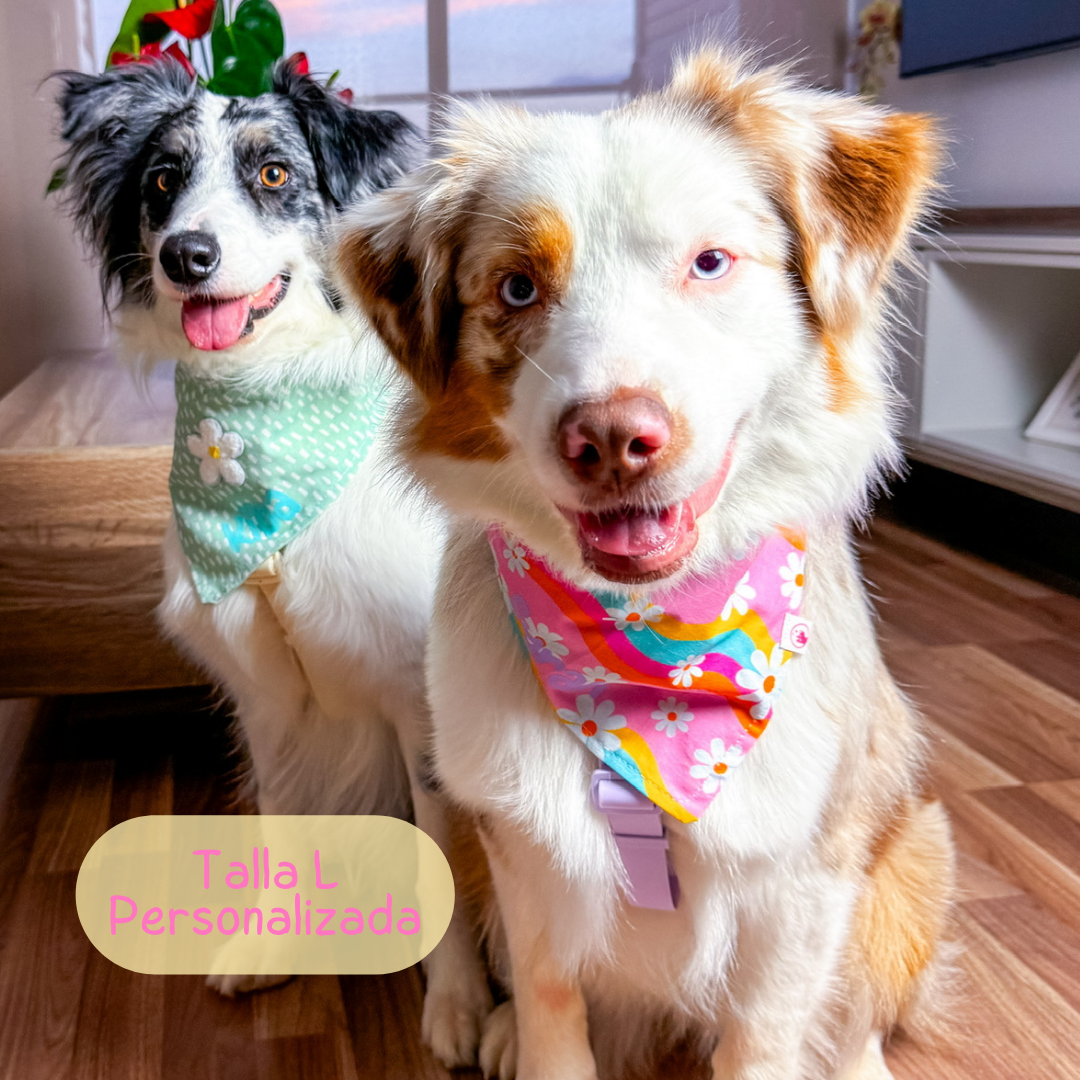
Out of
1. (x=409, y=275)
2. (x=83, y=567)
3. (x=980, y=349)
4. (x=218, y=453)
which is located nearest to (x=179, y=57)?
(x=218, y=453)

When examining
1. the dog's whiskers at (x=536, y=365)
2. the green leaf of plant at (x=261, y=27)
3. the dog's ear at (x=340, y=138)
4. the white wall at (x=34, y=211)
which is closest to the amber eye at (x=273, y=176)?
the dog's ear at (x=340, y=138)

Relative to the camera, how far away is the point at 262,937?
5.26ft

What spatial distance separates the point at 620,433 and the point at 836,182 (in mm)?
365

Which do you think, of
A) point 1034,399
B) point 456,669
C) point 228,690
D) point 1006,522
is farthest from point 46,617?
point 1034,399

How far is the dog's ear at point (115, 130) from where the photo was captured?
1.45 m

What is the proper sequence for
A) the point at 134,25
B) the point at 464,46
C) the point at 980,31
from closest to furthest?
the point at 134,25, the point at 980,31, the point at 464,46

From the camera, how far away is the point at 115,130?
1.46 meters

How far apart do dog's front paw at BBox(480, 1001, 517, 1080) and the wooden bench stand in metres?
0.89

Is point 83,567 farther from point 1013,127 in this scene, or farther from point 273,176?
point 1013,127

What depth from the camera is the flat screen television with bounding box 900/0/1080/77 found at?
119 inches

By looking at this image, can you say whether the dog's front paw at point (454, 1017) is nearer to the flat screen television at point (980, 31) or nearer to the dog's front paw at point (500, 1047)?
the dog's front paw at point (500, 1047)

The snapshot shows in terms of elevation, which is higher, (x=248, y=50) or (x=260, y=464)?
(x=248, y=50)

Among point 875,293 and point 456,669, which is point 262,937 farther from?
point 875,293

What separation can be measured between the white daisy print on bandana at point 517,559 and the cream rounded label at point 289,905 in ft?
1.83
